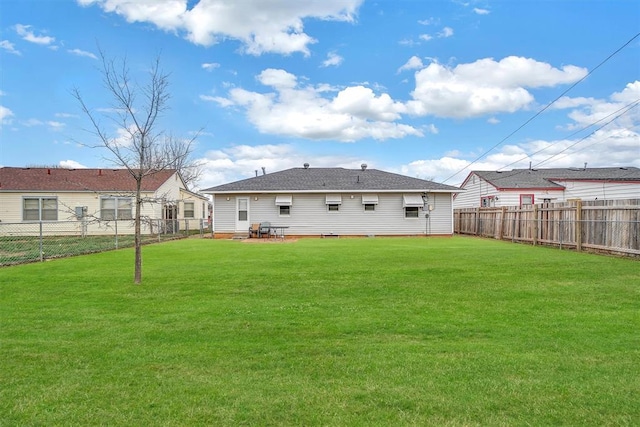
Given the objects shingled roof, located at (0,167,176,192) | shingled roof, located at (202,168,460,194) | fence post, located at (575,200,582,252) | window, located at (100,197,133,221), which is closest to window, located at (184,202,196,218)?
shingled roof, located at (0,167,176,192)

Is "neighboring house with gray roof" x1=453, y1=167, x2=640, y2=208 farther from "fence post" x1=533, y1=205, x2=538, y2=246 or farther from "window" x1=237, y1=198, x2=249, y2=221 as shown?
"window" x1=237, y1=198, x2=249, y2=221

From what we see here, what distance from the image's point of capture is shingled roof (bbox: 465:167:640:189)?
26.1 metres

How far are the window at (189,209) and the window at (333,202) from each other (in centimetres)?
1155

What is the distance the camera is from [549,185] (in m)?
26.2

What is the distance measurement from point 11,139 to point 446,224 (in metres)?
20.4

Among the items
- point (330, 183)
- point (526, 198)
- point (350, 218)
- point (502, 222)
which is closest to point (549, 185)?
point (526, 198)

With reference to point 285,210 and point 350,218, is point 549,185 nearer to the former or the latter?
point 350,218

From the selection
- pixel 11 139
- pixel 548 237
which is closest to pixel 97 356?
pixel 548 237

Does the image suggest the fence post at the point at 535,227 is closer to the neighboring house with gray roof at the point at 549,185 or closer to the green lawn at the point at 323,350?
the neighboring house with gray roof at the point at 549,185

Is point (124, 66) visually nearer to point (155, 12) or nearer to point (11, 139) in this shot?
point (155, 12)

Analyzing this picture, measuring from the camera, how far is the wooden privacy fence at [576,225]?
1121cm

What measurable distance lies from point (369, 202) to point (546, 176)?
1452 cm

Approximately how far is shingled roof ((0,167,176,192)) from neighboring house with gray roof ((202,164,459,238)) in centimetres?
513

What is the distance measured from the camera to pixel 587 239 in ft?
42.2
